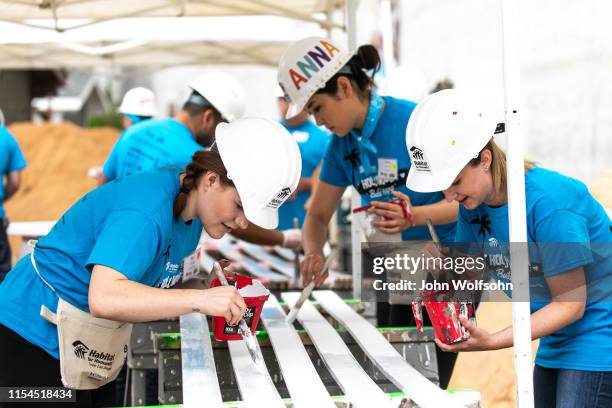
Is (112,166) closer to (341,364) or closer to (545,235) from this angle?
(341,364)

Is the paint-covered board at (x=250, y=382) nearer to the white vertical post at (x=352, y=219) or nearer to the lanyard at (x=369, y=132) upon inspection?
the lanyard at (x=369, y=132)

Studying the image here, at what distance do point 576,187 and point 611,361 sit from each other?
0.54m

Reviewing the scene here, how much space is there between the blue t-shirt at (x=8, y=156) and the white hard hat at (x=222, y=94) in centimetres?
295

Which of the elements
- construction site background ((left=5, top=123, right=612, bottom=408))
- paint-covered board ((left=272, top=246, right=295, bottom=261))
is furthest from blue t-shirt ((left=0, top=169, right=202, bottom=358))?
construction site background ((left=5, top=123, right=612, bottom=408))

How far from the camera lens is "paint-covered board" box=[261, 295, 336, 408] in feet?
7.79

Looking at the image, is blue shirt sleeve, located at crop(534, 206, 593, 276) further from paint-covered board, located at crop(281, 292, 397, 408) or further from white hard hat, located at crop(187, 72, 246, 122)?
white hard hat, located at crop(187, 72, 246, 122)

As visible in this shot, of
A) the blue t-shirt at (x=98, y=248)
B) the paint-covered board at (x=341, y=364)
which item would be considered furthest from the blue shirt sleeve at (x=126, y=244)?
the paint-covered board at (x=341, y=364)

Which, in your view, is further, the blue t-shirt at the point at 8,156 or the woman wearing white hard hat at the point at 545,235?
the blue t-shirt at the point at 8,156

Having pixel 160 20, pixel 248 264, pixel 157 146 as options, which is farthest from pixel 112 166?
pixel 248 264

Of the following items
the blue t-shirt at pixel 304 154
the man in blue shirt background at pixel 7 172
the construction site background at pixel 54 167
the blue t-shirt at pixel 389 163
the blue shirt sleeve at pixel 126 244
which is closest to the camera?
the blue shirt sleeve at pixel 126 244

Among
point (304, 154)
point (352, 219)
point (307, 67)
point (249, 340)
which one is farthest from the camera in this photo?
point (304, 154)

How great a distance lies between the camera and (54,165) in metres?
20.6

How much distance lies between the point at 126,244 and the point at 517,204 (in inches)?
42.1

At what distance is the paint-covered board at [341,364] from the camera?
2367 mm
